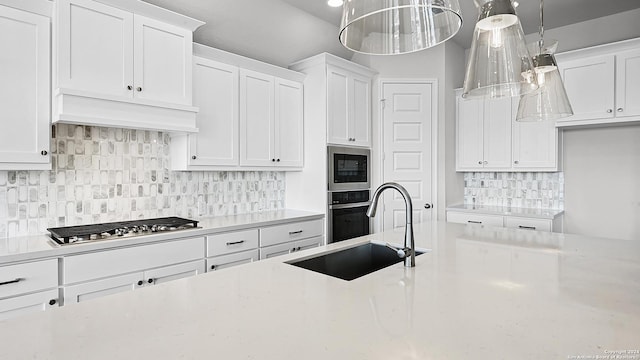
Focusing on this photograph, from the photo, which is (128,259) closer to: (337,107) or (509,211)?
(337,107)

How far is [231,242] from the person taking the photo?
276cm

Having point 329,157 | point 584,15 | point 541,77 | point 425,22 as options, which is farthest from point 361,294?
point 584,15

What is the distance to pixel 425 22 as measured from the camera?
4.10ft

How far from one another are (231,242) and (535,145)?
3087mm

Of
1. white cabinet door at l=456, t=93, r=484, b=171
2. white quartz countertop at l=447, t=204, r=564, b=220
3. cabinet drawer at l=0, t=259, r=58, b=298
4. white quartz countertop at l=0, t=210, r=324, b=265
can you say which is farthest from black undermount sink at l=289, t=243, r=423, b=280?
white cabinet door at l=456, t=93, r=484, b=171

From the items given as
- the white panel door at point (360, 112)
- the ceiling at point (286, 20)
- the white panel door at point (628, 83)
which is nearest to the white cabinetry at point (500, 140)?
the white panel door at point (628, 83)

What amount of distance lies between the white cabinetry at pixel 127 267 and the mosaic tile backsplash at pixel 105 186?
61 centimetres

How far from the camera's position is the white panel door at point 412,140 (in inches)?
162

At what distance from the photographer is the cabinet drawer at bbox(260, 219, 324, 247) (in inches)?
119

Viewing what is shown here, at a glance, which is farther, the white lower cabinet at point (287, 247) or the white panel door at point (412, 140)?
the white panel door at point (412, 140)

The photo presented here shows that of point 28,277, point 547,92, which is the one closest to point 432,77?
point 547,92

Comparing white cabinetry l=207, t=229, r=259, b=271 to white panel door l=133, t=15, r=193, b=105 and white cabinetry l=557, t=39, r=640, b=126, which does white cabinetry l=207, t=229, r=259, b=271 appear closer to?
white panel door l=133, t=15, r=193, b=105

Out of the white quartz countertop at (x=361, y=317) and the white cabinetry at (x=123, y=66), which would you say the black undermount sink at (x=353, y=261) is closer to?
the white quartz countertop at (x=361, y=317)

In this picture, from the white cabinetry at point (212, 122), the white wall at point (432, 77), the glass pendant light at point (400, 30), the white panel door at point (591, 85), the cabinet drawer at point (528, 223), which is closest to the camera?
the glass pendant light at point (400, 30)
